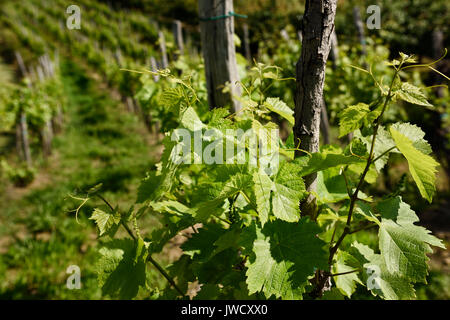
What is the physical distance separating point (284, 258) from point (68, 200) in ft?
17.1

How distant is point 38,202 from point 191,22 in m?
13.9

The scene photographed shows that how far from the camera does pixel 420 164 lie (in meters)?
0.82

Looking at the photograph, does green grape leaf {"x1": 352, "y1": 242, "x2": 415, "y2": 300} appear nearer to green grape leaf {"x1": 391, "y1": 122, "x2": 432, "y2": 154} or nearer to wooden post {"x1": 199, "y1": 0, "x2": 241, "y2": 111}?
green grape leaf {"x1": 391, "y1": 122, "x2": 432, "y2": 154}

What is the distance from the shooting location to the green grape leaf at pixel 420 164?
0.80 metres

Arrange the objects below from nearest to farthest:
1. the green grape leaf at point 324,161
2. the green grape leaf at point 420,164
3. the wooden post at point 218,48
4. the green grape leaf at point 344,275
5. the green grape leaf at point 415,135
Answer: the green grape leaf at point 420,164 < the green grape leaf at point 324,161 < the green grape leaf at point 415,135 < the green grape leaf at point 344,275 < the wooden post at point 218,48

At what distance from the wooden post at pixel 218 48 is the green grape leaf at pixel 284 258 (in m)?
0.99

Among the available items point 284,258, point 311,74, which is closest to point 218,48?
point 311,74

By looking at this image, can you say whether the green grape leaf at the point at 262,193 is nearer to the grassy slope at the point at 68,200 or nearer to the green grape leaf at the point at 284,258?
the green grape leaf at the point at 284,258

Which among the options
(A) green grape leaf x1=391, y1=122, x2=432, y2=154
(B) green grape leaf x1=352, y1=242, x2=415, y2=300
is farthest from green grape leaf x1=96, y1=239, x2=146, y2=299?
(A) green grape leaf x1=391, y1=122, x2=432, y2=154

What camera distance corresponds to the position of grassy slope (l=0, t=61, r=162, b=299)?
3.38 m

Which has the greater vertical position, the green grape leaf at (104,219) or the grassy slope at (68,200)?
the green grape leaf at (104,219)

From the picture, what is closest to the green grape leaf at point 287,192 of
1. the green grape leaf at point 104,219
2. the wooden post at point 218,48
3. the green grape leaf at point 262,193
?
the green grape leaf at point 262,193

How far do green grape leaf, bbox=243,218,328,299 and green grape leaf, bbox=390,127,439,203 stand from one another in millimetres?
324
